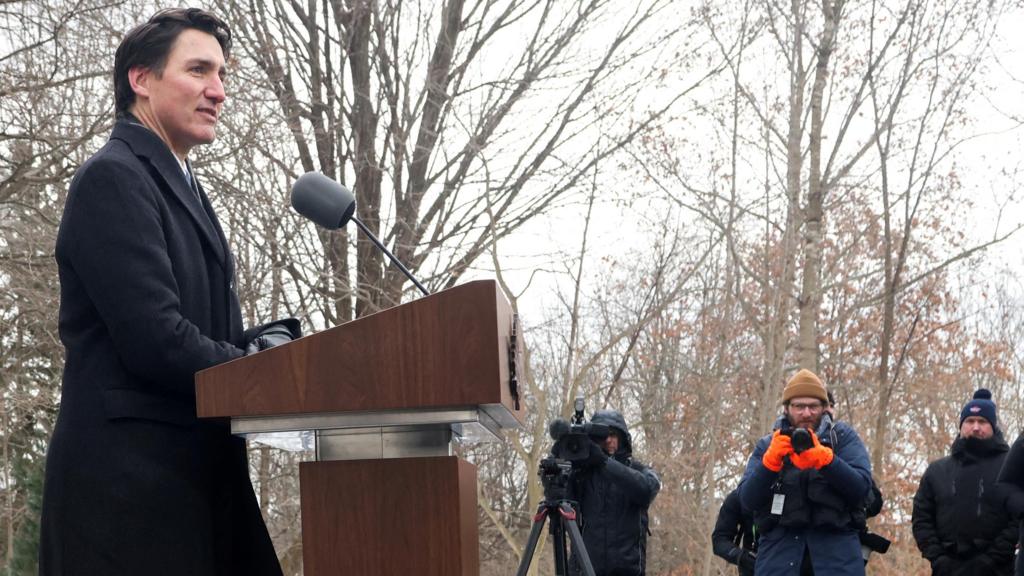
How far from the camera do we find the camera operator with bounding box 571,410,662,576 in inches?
264

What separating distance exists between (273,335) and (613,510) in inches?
186

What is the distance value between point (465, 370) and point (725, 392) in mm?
17711

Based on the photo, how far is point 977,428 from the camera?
773 cm

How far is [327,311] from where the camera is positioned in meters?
12.1

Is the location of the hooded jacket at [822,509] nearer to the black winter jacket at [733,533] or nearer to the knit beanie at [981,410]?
the black winter jacket at [733,533]

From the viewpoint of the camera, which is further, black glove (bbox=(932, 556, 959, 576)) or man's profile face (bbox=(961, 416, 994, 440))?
man's profile face (bbox=(961, 416, 994, 440))

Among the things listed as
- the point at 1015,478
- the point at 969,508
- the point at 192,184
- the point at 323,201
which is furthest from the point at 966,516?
the point at 192,184

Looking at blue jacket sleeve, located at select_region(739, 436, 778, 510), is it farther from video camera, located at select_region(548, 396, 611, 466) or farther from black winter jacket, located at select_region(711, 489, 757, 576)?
black winter jacket, located at select_region(711, 489, 757, 576)

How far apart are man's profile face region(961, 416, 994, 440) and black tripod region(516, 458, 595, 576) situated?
3343mm

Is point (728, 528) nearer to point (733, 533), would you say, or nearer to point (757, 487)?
point (733, 533)

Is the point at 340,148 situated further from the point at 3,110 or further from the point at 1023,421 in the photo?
the point at 1023,421

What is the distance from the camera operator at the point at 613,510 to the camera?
6703 mm

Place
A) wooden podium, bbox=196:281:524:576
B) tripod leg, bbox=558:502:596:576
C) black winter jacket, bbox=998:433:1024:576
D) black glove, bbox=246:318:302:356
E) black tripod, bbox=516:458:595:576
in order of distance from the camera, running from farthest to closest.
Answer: black winter jacket, bbox=998:433:1024:576
black tripod, bbox=516:458:595:576
tripod leg, bbox=558:502:596:576
black glove, bbox=246:318:302:356
wooden podium, bbox=196:281:524:576

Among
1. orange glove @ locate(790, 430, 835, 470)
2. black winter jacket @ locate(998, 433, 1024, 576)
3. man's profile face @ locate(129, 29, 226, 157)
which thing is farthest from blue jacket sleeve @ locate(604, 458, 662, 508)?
man's profile face @ locate(129, 29, 226, 157)
